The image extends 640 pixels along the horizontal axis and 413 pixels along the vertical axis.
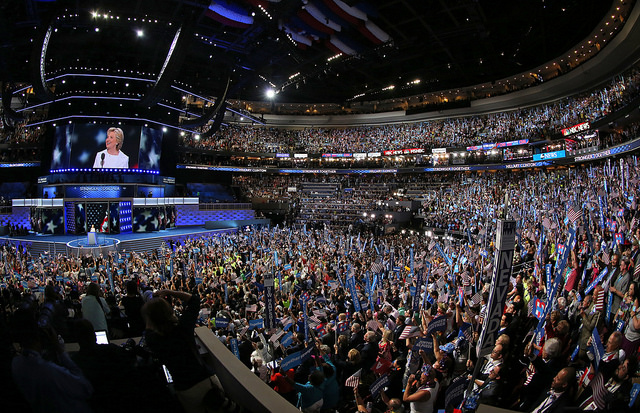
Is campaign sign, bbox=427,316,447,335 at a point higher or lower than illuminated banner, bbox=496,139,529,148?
lower

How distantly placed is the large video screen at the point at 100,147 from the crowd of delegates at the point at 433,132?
10115 mm

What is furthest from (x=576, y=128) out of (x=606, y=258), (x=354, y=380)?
(x=354, y=380)

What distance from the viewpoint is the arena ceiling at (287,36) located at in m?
19.3

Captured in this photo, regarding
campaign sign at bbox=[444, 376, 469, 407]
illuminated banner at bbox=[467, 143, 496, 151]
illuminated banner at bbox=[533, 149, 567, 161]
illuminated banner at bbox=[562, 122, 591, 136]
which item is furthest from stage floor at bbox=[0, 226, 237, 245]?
illuminated banner at bbox=[562, 122, 591, 136]

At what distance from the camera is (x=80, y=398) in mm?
2229

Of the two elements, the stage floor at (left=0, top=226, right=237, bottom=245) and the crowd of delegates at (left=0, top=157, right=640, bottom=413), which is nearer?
the crowd of delegates at (left=0, top=157, right=640, bottom=413)

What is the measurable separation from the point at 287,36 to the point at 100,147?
17313mm

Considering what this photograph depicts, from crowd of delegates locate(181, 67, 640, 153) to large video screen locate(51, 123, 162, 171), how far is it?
10.1m

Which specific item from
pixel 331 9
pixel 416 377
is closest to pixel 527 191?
pixel 331 9

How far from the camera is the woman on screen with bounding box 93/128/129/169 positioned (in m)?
27.9

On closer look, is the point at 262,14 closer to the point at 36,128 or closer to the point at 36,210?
the point at 36,210

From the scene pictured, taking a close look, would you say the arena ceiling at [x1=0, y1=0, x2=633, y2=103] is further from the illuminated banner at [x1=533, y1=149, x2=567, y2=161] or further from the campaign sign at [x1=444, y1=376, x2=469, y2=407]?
the campaign sign at [x1=444, y1=376, x2=469, y2=407]

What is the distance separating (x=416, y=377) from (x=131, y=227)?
95.4ft

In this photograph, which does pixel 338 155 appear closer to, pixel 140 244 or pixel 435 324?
pixel 140 244
